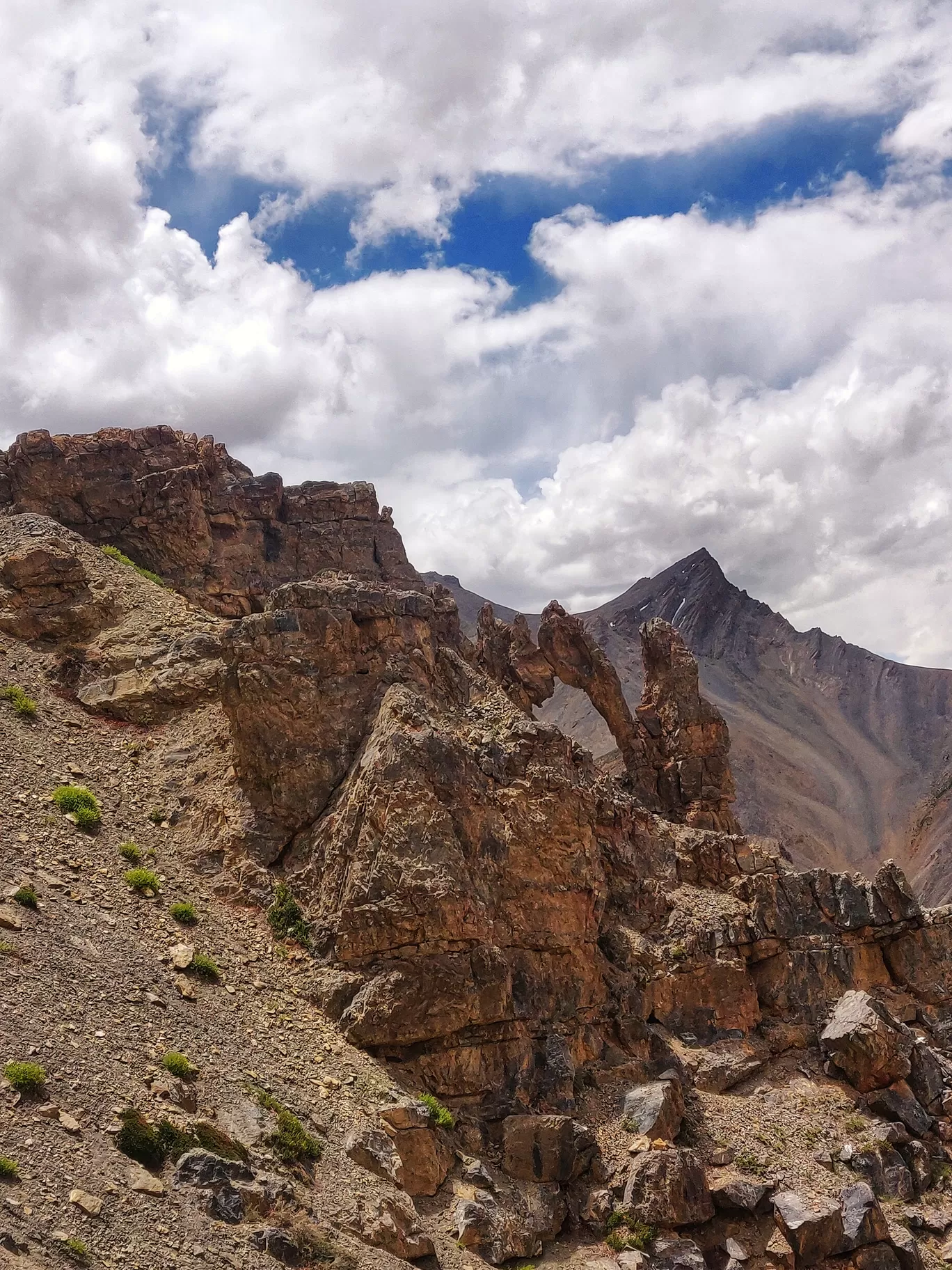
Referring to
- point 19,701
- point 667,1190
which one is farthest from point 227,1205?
point 19,701

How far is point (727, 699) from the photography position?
643 feet

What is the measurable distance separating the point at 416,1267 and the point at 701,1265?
33.6ft

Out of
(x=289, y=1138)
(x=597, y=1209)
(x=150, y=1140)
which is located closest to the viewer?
(x=150, y=1140)

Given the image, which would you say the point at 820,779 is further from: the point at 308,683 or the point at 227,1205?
the point at 227,1205

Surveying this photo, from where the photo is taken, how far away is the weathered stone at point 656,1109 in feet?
106

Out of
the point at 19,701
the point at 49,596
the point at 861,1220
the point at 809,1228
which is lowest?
the point at 861,1220

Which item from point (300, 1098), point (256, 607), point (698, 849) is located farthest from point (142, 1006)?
point (256, 607)

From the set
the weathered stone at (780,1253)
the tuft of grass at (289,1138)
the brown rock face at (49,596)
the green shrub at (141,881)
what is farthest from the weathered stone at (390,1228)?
the brown rock face at (49,596)

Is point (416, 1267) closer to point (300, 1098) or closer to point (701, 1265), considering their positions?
point (300, 1098)

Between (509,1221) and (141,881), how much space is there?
48.4ft

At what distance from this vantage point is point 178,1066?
23.5 metres

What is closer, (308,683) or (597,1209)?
(597,1209)

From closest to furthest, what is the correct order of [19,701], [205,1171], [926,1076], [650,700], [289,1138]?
[205,1171], [289,1138], [19,701], [926,1076], [650,700]

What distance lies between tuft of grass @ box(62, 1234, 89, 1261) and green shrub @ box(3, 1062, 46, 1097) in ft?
11.8
